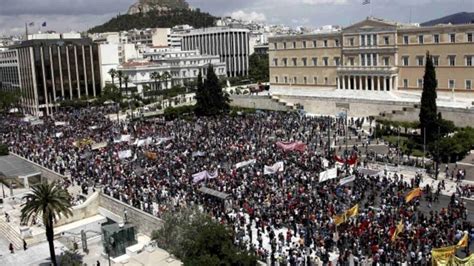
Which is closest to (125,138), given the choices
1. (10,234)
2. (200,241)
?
(10,234)

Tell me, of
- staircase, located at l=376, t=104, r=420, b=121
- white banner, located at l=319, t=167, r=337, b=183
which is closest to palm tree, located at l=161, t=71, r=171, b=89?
staircase, located at l=376, t=104, r=420, b=121

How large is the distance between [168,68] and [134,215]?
238 feet

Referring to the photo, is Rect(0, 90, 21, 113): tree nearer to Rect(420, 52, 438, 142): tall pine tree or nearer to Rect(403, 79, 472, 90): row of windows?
Rect(403, 79, 472, 90): row of windows

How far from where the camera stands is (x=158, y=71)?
341ft

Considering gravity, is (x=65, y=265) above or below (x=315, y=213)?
below

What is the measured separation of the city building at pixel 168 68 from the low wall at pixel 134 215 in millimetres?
63022

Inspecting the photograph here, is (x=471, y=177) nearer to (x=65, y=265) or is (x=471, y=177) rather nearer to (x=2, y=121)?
(x=65, y=265)

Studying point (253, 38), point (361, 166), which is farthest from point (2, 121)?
point (253, 38)

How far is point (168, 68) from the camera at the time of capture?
105m

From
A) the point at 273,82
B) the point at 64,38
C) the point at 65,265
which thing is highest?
the point at 64,38

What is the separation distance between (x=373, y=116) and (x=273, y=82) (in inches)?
1116

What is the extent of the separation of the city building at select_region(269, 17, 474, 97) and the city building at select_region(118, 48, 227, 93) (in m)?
25.8

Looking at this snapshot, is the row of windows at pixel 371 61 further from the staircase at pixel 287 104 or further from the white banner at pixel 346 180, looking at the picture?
the white banner at pixel 346 180

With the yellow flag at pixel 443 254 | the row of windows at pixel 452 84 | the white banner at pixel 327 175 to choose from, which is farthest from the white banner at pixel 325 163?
the row of windows at pixel 452 84
